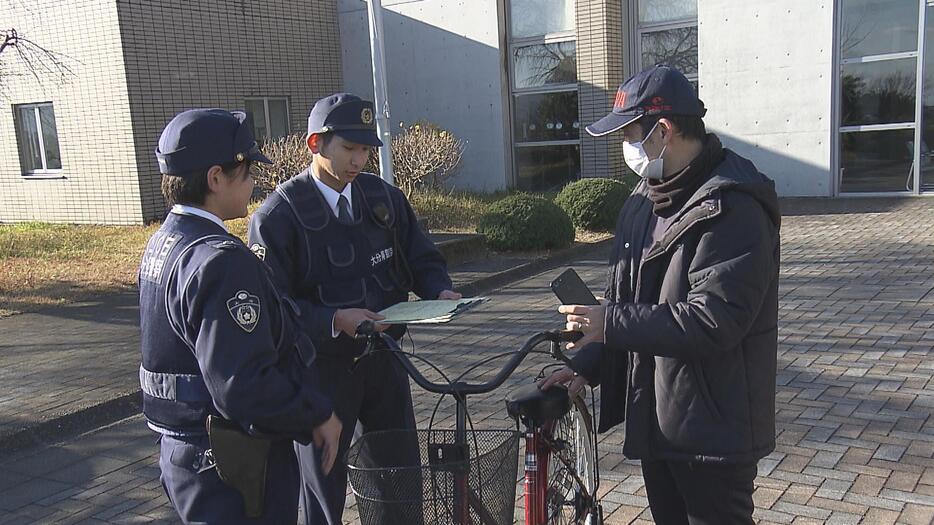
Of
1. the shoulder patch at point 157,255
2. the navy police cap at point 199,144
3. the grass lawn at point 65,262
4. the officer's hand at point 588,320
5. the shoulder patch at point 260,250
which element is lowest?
the grass lawn at point 65,262

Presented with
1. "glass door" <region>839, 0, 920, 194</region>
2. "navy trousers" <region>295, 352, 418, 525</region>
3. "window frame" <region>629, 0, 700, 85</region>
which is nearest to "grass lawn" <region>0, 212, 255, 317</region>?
"navy trousers" <region>295, 352, 418, 525</region>

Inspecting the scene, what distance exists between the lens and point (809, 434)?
15.8 ft

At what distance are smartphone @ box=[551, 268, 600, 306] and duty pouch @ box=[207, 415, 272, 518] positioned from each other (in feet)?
3.28

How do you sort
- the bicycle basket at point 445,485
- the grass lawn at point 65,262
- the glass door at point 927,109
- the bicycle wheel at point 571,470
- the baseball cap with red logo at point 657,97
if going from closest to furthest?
the bicycle basket at point 445,485
the baseball cap with red logo at point 657,97
the bicycle wheel at point 571,470
the grass lawn at point 65,262
the glass door at point 927,109

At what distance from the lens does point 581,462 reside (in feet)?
10.3

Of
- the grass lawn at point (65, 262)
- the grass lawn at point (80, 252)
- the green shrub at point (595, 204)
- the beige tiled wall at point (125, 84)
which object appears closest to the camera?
the grass lawn at point (65, 262)

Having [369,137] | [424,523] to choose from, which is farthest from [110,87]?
[424,523]

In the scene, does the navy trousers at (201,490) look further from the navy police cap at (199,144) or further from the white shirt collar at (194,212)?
the navy police cap at (199,144)

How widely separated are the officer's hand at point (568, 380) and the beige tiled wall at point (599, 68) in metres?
14.9

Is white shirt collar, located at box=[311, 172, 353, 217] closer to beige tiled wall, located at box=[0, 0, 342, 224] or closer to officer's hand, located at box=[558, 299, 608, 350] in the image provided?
officer's hand, located at box=[558, 299, 608, 350]

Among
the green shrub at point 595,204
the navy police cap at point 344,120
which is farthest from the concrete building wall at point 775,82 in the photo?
the navy police cap at point 344,120

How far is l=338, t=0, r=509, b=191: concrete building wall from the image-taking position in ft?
61.1

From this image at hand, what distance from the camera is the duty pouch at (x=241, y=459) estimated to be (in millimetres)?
2256

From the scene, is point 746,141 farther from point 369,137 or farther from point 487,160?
point 369,137
